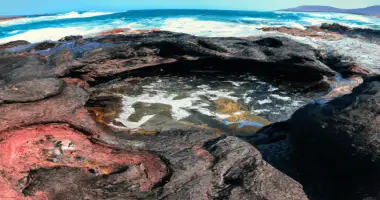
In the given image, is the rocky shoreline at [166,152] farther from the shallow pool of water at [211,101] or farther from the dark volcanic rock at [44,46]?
the dark volcanic rock at [44,46]

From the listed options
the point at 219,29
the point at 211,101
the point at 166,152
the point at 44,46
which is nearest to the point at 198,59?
the point at 211,101

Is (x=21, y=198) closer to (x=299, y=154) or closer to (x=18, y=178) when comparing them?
(x=18, y=178)

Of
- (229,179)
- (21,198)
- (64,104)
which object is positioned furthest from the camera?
(64,104)

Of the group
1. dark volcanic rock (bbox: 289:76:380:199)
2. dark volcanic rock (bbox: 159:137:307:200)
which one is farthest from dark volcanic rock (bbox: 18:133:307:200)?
dark volcanic rock (bbox: 289:76:380:199)

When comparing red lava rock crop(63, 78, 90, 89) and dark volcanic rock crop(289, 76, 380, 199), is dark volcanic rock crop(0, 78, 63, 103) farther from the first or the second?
dark volcanic rock crop(289, 76, 380, 199)

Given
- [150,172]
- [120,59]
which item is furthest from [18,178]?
[120,59]

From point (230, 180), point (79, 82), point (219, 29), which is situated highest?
point (230, 180)

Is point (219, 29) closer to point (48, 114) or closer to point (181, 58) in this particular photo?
point (181, 58)
